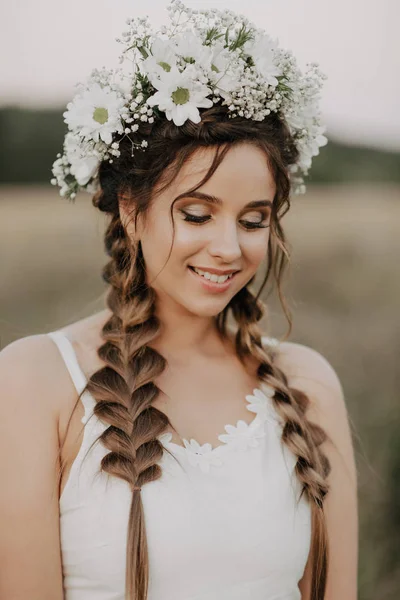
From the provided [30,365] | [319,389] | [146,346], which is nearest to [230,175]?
[146,346]

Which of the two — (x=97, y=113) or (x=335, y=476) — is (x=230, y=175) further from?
(x=335, y=476)

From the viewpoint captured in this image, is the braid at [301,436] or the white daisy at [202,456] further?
the braid at [301,436]

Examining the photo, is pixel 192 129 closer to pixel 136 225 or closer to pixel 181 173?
pixel 181 173

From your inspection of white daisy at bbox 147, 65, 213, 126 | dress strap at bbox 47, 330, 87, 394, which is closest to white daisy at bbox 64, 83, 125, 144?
white daisy at bbox 147, 65, 213, 126

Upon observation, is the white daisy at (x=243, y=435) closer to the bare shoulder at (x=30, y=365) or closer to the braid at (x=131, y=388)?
the braid at (x=131, y=388)

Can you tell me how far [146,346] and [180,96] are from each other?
0.81 metres

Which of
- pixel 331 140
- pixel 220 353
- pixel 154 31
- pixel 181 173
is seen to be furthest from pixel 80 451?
pixel 331 140

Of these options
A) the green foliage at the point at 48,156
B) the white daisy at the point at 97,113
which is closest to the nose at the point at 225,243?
the white daisy at the point at 97,113

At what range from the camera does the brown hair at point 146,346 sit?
2.04 metres

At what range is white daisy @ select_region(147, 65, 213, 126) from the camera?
2.05 m

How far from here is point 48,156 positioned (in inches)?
204

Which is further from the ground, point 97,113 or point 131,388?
point 97,113

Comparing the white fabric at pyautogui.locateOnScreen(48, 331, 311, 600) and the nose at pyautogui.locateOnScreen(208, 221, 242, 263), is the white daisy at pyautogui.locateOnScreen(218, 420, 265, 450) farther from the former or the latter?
the nose at pyautogui.locateOnScreen(208, 221, 242, 263)

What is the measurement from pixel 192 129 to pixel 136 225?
355 millimetres
